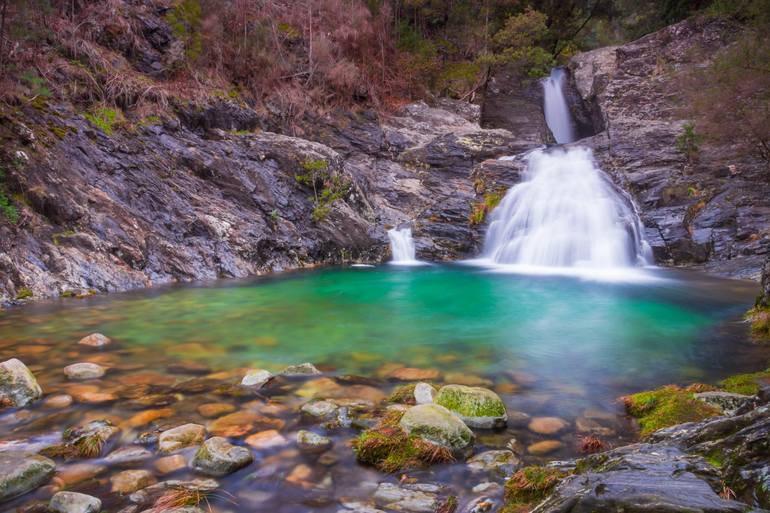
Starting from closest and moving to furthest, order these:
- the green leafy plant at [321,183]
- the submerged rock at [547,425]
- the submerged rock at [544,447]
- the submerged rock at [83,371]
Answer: the submerged rock at [544,447] → the submerged rock at [547,425] → the submerged rock at [83,371] → the green leafy plant at [321,183]

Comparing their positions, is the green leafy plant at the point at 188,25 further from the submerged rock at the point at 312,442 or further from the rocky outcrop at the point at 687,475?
the rocky outcrop at the point at 687,475

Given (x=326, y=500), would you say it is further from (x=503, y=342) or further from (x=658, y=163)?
(x=658, y=163)

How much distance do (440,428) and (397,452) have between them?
34 cm

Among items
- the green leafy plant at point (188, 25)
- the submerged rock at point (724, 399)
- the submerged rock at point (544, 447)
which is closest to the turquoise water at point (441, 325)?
the submerged rock at point (724, 399)

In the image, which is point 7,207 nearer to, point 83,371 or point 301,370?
point 83,371

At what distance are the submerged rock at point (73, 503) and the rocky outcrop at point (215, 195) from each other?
6.55 meters

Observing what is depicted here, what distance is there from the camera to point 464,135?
19016 mm

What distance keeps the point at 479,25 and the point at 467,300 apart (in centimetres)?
1943

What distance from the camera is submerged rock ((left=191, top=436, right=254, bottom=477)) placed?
2.83 metres

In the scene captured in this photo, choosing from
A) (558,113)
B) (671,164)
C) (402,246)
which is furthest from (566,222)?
(558,113)

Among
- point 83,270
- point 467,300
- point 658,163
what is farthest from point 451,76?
point 83,270

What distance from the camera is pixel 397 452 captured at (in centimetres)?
301

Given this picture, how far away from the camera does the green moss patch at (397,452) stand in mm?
2930

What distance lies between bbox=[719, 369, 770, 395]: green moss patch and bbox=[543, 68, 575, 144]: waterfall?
1898 centimetres
